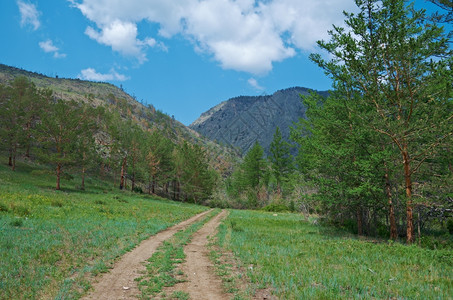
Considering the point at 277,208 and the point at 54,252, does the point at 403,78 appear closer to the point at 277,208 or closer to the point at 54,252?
the point at 54,252

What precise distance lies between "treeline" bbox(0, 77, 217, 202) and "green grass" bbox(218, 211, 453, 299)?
118 feet

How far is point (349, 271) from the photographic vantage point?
27.0 ft

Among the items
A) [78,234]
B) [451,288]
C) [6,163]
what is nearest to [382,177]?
[451,288]

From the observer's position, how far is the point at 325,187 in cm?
1709

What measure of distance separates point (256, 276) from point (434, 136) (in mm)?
10847

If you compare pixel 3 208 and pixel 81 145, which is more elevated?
A: pixel 81 145

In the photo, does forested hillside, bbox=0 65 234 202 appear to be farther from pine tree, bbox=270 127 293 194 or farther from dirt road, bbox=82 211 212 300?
dirt road, bbox=82 211 212 300

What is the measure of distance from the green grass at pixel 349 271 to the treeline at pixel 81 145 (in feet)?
118

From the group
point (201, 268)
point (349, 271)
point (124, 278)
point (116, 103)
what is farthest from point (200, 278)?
point (116, 103)

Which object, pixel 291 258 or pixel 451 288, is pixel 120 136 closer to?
pixel 291 258

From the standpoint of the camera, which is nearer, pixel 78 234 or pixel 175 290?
pixel 175 290

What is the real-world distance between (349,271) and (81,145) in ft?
143

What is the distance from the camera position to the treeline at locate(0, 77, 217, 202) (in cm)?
3850

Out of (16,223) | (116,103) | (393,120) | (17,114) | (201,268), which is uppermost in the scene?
(116,103)
